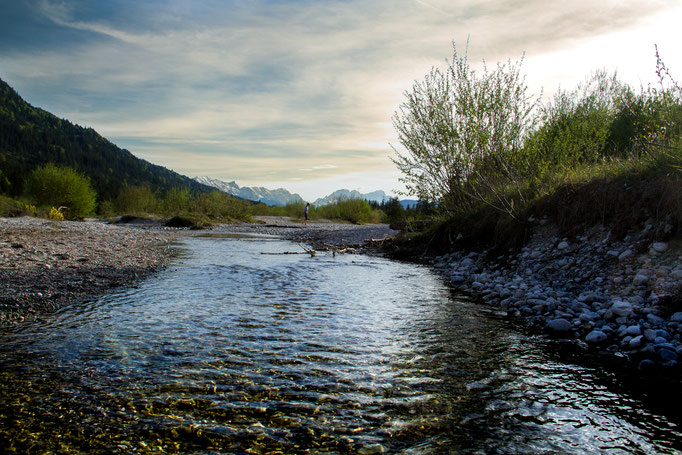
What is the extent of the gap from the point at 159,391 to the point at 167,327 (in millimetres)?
2410

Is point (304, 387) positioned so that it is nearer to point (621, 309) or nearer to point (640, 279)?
point (621, 309)

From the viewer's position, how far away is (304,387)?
4152 millimetres

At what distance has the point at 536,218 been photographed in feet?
37.9

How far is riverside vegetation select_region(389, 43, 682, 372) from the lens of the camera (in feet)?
20.0

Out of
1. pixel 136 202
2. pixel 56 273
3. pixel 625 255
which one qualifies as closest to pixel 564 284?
pixel 625 255

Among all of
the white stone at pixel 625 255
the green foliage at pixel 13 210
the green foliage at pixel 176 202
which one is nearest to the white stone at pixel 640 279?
the white stone at pixel 625 255

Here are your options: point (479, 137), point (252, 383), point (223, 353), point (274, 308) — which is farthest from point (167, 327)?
point (479, 137)

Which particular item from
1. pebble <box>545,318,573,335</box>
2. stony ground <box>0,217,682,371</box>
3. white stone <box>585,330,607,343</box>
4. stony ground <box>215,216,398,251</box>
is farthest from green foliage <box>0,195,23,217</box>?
white stone <box>585,330,607,343</box>

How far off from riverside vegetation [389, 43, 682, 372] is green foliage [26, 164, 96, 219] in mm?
43645

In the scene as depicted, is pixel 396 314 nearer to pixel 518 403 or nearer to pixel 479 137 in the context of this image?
pixel 518 403

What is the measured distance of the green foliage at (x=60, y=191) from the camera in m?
44.1

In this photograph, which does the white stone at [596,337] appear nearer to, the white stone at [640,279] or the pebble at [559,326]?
the pebble at [559,326]

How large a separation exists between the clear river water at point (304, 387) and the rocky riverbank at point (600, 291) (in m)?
0.77

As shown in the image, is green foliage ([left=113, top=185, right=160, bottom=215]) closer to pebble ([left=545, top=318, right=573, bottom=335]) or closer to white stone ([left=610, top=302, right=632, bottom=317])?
pebble ([left=545, top=318, right=573, bottom=335])
